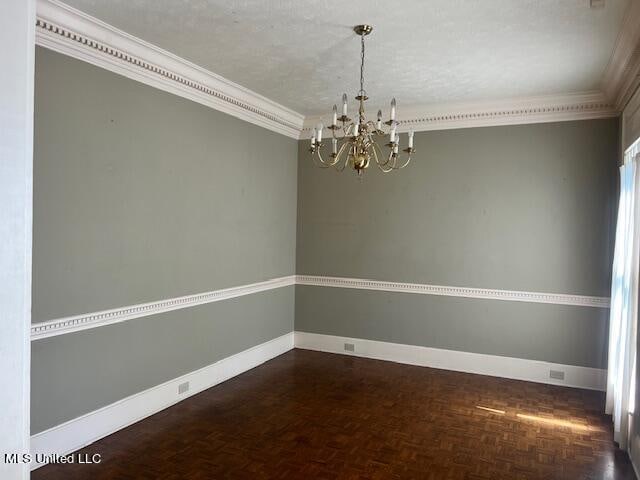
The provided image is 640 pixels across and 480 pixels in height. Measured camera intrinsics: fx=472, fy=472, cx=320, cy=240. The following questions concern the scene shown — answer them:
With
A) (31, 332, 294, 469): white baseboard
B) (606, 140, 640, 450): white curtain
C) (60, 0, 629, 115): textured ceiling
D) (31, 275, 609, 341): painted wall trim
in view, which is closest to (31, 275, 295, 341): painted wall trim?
(31, 275, 609, 341): painted wall trim

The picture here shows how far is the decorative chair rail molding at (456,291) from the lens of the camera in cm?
446

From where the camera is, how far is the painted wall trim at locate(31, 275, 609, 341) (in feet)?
9.70

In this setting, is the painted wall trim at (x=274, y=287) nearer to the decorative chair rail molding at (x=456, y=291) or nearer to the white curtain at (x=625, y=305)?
the decorative chair rail molding at (x=456, y=291)

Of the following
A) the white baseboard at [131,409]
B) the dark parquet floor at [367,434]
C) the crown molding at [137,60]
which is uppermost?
the crown molding at [137,60]

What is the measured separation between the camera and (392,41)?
3135mm

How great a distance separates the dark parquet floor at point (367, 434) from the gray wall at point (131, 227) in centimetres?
44

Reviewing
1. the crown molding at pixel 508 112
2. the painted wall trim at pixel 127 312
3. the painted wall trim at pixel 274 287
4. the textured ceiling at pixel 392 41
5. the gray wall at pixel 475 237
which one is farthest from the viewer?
the gray wall at pixel 475 237

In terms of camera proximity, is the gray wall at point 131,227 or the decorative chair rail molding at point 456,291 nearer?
the gray wall at point 131,227

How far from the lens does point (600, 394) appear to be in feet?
14.0

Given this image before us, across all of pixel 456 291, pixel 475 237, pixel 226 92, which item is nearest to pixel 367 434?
pixel 456 291

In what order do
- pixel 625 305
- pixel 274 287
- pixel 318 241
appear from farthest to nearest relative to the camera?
pixel 318 241 < pixel 274 287 < pixel 625 305

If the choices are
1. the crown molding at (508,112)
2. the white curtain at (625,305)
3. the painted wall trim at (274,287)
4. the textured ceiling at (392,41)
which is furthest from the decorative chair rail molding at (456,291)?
the textured ceiling at (392,41)

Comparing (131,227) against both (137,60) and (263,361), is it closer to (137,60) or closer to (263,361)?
(137,60)

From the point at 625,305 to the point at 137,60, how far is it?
381cm
